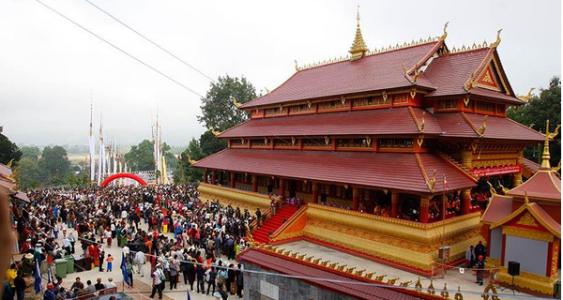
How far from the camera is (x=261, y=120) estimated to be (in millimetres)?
31938

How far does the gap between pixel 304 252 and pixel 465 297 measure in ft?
25.5

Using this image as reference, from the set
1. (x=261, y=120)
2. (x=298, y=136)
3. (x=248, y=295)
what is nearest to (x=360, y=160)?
(x=298, y=136)

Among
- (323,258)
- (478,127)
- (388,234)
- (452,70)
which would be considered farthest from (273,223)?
(452,70)

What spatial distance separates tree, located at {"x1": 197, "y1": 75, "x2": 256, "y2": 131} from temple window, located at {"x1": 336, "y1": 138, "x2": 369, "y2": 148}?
35.9m

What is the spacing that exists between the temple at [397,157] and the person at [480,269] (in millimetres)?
1295

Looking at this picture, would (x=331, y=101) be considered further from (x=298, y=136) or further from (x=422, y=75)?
(x=422, y=75)

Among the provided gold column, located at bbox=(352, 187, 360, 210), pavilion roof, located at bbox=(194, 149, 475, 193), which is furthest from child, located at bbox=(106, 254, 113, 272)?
gold column, located at bbox=(352, 187, 360, 210)

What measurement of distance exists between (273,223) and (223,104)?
124 ft

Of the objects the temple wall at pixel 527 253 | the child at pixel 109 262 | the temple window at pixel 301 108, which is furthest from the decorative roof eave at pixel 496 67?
the child at pixel 109 262

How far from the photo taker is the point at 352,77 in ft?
87.4

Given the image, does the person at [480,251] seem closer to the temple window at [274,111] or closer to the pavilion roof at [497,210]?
the pavilion roof at [497,210]

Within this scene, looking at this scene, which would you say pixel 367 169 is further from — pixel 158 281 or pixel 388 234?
pixel 158 281

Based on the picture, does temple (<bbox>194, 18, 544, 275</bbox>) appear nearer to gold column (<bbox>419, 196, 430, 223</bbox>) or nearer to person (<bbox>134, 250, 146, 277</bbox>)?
gold column (<bbox>419, 196, 430, 223</bbox>)

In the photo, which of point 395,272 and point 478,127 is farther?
point 478,127
